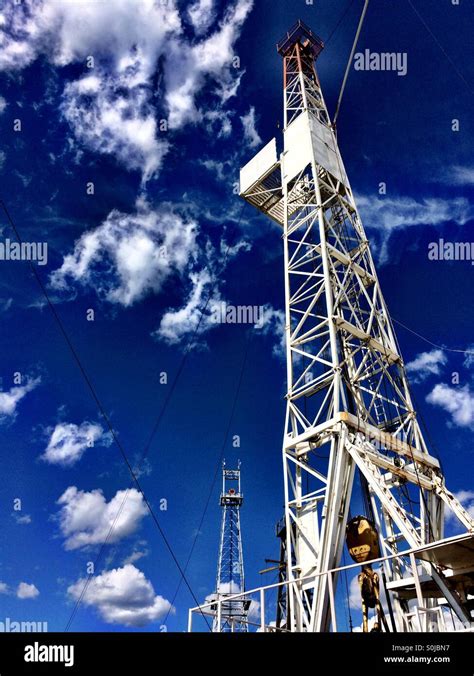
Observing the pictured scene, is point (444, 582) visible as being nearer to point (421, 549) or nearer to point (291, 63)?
point (421, 549)

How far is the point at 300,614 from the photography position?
15.9 meters

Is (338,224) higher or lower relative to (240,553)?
higher

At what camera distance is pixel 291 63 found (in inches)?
1209

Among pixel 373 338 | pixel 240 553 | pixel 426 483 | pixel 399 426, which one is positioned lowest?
pixel 240 553

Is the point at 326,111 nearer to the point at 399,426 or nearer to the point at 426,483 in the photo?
the point at 399,426

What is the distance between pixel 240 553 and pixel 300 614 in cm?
2964

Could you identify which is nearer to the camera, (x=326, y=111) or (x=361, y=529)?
(x=361, y=529)
